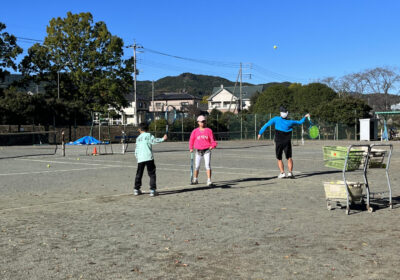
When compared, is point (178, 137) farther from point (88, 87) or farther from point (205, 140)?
point (205, 140)

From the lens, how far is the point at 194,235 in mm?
6277

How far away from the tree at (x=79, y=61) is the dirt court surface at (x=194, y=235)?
44.9m

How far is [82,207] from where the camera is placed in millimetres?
8695

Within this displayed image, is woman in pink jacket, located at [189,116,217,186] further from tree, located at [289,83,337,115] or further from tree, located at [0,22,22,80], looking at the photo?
tree, located at [289,83,337,115]

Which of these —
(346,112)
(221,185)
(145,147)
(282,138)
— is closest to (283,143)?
(282,138)

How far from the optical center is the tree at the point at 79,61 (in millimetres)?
54500

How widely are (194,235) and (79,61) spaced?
52.0 meters

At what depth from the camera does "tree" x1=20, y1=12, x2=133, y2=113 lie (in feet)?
179

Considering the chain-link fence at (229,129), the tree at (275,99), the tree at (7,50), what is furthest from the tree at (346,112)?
the tree at (7,50)

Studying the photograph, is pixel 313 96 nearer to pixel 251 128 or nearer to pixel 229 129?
pixel 251 128

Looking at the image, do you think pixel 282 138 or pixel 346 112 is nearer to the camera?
pixel 282 138

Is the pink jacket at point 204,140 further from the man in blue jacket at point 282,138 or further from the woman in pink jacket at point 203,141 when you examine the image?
the man in blue jacket at point 282,138

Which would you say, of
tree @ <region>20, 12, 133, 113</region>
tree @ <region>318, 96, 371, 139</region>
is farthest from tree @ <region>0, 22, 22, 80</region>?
tree @ <region>318, 96, 371, 139</region>

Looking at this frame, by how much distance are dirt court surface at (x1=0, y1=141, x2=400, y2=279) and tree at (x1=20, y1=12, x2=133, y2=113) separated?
44884 millimetres
